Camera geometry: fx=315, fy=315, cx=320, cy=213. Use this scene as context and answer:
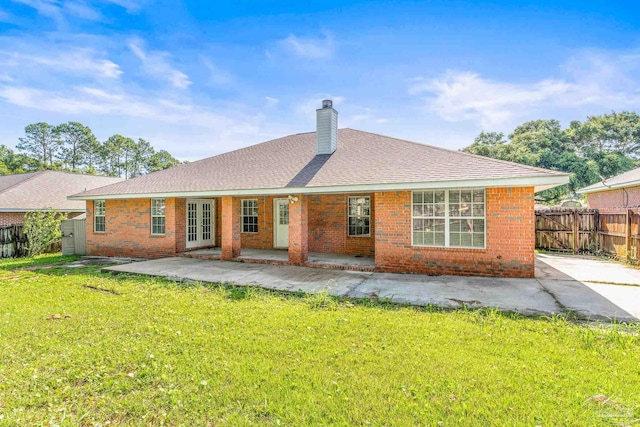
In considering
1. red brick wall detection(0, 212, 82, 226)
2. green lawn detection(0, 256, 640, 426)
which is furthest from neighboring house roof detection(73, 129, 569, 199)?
red brick wall detection(0, 212, 82, 226)

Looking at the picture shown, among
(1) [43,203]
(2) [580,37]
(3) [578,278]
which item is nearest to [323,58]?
(2) [580,37]

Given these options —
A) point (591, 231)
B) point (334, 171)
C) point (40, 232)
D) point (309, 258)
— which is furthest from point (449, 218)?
point (40, 232)

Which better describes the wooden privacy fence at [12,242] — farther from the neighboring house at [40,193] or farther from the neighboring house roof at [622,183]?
the neighboring house roof at [622,183]

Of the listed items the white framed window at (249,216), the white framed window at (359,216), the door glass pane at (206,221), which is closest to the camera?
the white framed window at (359,216)

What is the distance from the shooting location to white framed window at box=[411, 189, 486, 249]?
26.6ft

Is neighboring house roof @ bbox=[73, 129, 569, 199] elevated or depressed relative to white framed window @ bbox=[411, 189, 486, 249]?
elevated

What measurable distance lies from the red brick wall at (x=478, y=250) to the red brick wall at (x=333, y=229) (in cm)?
264

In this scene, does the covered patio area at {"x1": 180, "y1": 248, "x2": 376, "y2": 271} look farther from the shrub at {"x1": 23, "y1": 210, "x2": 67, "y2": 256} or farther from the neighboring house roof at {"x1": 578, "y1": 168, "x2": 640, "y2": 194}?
the neighboring house roof at {"x1": 578, "y1": 168, "x2": 640, "y2": 194}

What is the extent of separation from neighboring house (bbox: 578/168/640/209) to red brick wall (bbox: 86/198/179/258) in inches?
705

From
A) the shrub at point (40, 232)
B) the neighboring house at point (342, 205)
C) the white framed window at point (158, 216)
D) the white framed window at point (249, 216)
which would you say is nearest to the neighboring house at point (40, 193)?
the shrub at point (40, 232)

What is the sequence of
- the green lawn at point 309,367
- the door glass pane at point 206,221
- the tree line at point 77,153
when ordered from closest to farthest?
the green lawn at point 309,367
the door glass pane at point 206,221
the tree line at point 77,153

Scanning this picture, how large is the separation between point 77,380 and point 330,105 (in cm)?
1110

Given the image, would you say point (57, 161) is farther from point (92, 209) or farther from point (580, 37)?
point (580, 37)

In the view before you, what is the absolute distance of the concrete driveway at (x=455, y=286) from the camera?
5.69 metres
